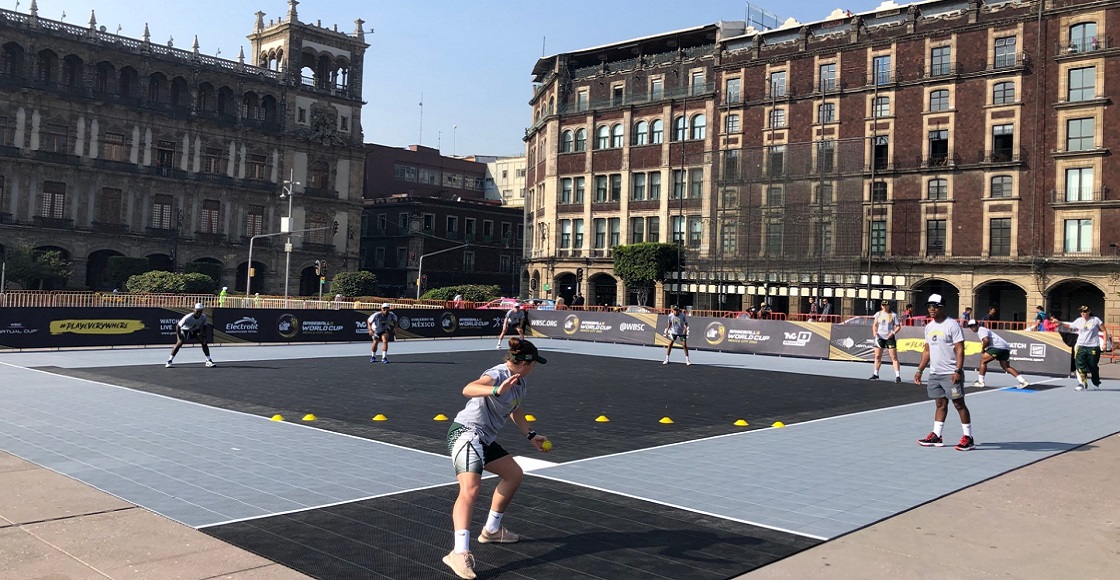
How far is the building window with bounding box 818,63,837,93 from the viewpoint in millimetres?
59509

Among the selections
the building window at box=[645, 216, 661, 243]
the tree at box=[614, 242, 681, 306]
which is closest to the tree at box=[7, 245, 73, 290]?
the tree at box=[614, 242, 681, 306]

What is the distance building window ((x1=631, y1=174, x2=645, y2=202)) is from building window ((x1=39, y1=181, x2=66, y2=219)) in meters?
41.3

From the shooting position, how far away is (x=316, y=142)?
77500 millimetres

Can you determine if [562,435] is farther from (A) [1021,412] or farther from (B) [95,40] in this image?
(B) [95,40]

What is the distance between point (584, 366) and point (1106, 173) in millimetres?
39292

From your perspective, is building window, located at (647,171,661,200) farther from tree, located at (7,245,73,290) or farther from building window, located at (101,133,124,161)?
tree, located at (7,245,73,290)

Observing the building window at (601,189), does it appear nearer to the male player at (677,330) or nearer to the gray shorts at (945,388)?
the male player at (677,330)

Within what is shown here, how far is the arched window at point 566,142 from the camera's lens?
238 feet

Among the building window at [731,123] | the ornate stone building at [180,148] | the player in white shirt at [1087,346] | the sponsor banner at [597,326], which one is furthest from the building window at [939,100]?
the ornate stone building at [180,148]

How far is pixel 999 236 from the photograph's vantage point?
5372 centimetres

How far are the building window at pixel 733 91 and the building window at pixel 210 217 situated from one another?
4055cm

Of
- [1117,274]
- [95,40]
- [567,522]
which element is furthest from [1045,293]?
[95,40]

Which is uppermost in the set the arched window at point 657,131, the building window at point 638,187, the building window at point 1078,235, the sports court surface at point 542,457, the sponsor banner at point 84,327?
the arched window at point 657,131

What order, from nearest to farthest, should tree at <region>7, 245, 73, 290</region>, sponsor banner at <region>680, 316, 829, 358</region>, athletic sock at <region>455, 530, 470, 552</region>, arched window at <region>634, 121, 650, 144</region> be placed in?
athletic sock at <region>455, 530, 470, 552</region>
sponsor banner at <region>680, 316, 829, 358</region>
tree at <region>7, 245, 73, 290</region>
arched window at <region>634, 121, 650, 144</region>
